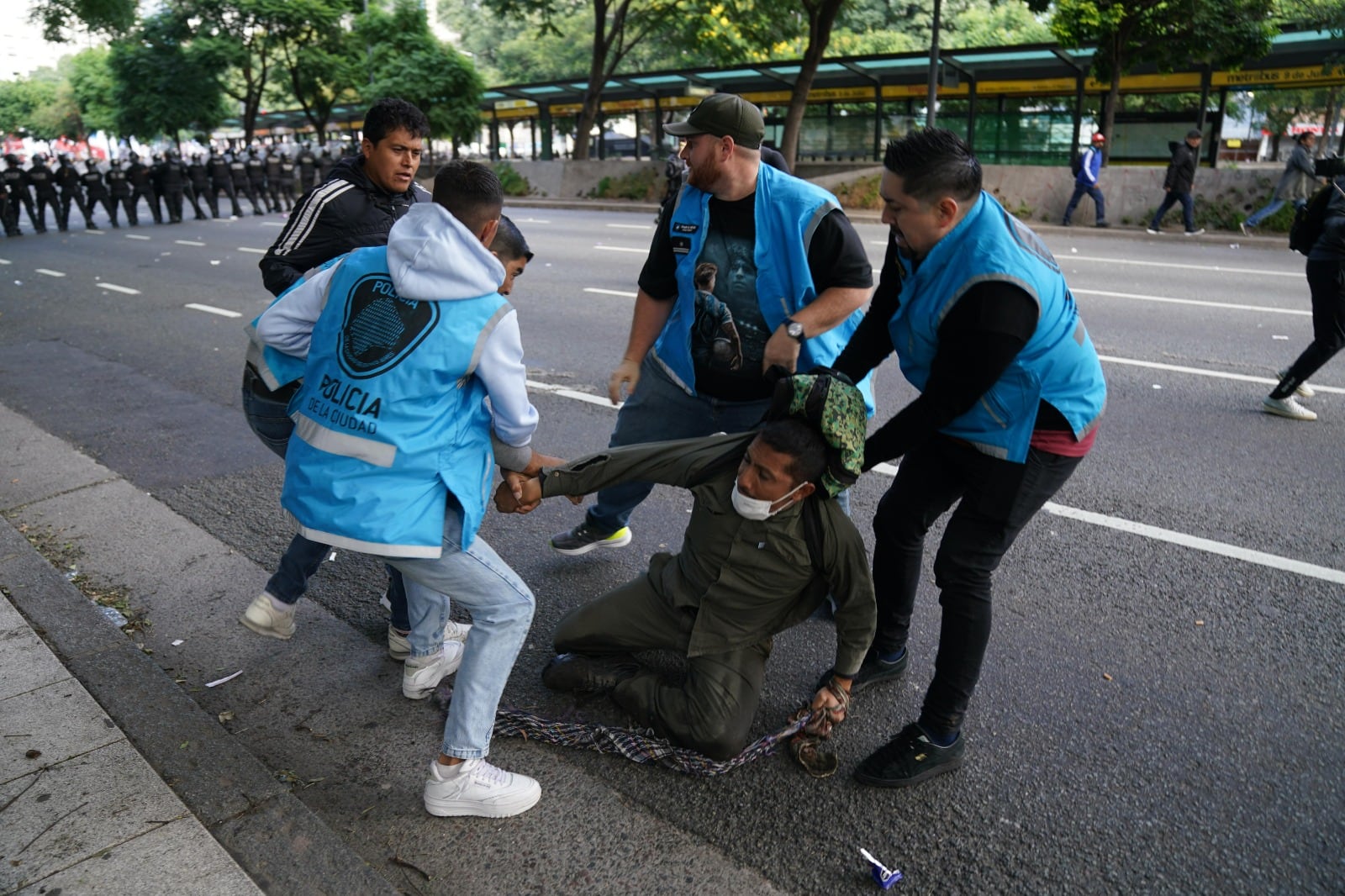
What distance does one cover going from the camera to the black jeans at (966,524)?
2.64m

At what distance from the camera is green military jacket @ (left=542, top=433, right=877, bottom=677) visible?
9.37ft

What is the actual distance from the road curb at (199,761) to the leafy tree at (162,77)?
117ft

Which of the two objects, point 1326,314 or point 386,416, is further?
point 1326,314

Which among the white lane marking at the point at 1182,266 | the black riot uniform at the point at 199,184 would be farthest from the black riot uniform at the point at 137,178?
the white lane marking at the point at 1182,266

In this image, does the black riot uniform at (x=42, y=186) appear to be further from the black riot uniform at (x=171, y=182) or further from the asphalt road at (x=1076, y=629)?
the asphalt road at (x=1076, y=629)

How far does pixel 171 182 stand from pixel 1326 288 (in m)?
22.8

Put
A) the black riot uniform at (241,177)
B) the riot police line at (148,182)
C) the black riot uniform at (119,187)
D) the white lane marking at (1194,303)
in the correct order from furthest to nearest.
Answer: the black riot uniform at (241,177) < the black riot uniform at (119,187) < the riot police line at (148,182) < the white lane marking at (1194,303)

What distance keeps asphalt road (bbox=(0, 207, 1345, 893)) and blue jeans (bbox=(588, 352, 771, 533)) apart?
66cm

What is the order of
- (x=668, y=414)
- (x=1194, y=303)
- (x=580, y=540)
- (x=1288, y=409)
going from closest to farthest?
(x=668, y=414)
(x=580, y=540)
(x=1288, y=409)
(x=1194, y=303)

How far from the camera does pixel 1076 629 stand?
3.63 meters

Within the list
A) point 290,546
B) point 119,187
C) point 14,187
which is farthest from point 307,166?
point 290,546

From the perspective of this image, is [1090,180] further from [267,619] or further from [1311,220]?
[267,619]

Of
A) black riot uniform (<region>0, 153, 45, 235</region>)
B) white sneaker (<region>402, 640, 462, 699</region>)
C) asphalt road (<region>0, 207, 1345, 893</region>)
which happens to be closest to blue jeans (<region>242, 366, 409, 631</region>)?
white sneaker (<region>402, 640, 462, 699</region>)

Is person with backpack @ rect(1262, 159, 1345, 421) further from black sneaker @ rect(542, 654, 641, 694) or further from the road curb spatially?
the road curb
